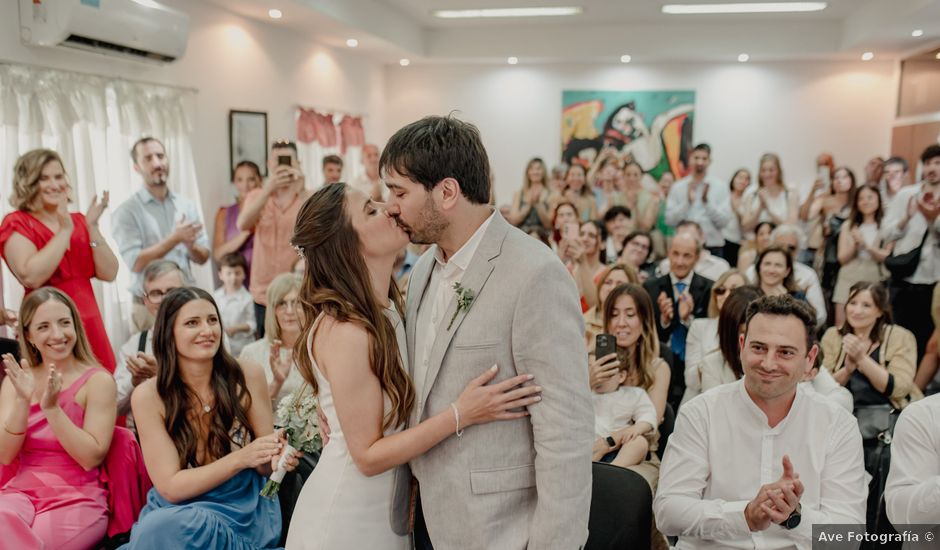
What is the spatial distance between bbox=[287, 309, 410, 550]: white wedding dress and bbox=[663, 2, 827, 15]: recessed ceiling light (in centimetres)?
710

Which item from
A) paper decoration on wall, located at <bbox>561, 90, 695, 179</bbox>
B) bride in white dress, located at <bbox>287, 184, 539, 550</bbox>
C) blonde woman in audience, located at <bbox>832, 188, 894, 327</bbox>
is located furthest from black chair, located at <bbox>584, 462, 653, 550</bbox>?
paper decoration on wall, located at <bbox>561, 90, 695, 179</bbox>

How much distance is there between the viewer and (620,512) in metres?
2.24

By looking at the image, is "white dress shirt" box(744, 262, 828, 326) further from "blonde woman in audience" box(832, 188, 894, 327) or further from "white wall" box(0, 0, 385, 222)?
"white wall" box(0, 0, 385, 222)

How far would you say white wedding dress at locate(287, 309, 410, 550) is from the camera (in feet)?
5.99

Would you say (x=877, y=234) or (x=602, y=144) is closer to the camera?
(x=877, y=234)

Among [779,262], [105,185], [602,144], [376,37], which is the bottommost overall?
[779,262]

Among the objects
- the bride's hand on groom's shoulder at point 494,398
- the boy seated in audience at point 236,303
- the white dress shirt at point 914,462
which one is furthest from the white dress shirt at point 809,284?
the bride's hand on groom's shoulder at point 494,398

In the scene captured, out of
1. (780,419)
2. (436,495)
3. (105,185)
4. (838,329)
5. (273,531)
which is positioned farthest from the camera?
(105,185)

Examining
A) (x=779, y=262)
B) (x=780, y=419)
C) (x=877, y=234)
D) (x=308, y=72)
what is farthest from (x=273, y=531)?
(x=308, y=72)

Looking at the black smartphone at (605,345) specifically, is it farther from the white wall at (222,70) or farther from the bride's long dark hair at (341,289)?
the white wall at (222,70)

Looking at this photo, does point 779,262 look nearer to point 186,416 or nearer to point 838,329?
point 838,329

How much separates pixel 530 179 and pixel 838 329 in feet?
13.2

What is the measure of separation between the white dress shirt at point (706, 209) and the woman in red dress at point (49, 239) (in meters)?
4.93

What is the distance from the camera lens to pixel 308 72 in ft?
25.6
